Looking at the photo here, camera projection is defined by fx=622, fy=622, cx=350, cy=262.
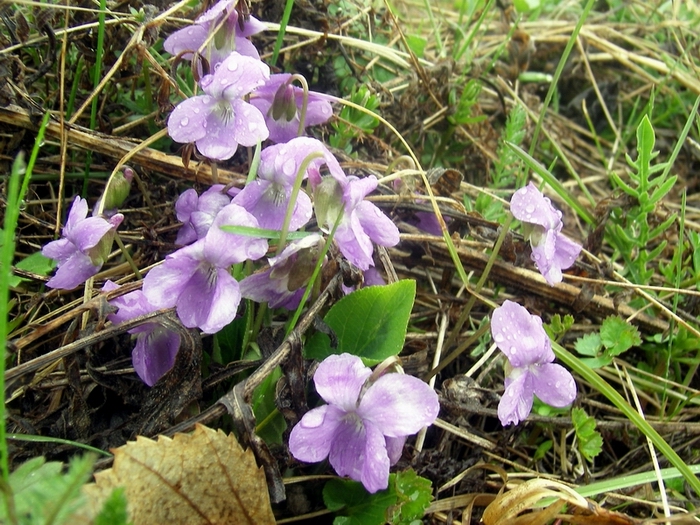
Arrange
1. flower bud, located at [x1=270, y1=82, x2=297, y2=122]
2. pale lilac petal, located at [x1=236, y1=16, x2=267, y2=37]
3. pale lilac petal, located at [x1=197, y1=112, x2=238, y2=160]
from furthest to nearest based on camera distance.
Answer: pale lilac petal, located at [x1=236, y1=16, x2=267, y2=37] → flower bud, located at [x1=270, y1=82, x2=297, y2=122] → pale lilac petal, located at [x1=197, y1=112, x2=238, y2=160]

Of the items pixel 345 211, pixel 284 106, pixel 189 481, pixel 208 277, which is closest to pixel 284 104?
pixel 284 106

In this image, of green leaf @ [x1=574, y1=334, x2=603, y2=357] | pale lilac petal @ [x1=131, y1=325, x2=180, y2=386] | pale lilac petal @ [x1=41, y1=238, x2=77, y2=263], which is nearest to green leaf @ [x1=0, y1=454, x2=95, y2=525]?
pale lilac petal @ [x1=131, y1=325, x2=180, y2=386]

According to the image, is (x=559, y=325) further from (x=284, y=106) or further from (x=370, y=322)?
(x=284, y=106)

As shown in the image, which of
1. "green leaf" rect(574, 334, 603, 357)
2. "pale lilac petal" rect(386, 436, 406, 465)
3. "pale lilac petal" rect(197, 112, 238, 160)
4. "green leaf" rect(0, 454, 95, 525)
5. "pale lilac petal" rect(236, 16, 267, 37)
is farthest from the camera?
"green leaf" rect(574, 334, 603, 357)

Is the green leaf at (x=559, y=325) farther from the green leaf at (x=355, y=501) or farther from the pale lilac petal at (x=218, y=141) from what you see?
the pale lilac petal at (x=218, y=141)

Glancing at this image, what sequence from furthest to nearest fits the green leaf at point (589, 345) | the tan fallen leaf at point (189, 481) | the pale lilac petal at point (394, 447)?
1. the green leaf at point (589, 345)
2. the pale lilac petal at point (394, 447)
3. the tan fallen leaf at point (189, 481)

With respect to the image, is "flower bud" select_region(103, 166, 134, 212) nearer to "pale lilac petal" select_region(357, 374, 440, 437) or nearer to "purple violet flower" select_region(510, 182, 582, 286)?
"pale lilac petal" select_region(357, 374, 440, 437)

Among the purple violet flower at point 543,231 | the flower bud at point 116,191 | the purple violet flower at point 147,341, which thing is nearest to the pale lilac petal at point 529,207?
the purple violet flower at point 543,231
